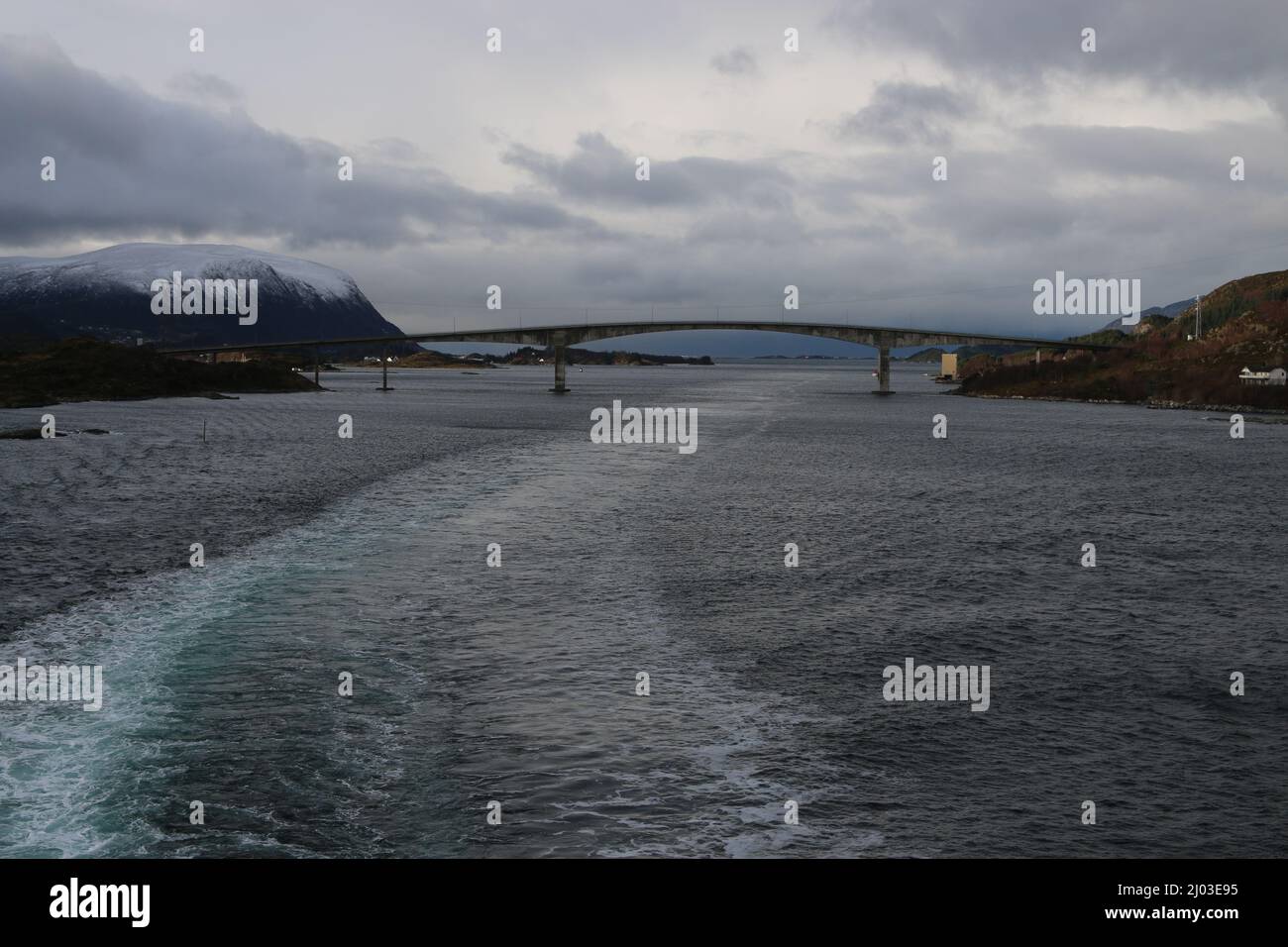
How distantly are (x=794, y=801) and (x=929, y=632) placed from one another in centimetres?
1028

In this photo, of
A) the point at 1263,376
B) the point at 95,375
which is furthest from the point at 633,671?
the point at 1263,376

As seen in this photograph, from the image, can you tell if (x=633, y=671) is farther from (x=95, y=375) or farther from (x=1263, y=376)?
A: (x=1263, y=376)

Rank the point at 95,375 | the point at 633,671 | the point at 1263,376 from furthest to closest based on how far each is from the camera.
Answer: the point at 95,375 < the point at 1263,376 < the point at 633,671

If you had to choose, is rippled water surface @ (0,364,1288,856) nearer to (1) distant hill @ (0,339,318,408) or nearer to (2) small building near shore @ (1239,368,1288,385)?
(1) distant hill @ (0,339,318,408)

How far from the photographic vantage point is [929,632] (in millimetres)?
Answer: 23250

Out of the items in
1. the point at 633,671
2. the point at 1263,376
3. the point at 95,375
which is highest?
the point at 95,375

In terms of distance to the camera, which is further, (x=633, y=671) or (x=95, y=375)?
(x=95, y=375)

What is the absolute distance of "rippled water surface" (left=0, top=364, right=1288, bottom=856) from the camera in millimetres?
13258

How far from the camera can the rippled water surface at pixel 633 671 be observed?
13.3 m

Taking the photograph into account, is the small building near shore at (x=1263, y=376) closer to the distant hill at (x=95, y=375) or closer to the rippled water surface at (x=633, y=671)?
the rippled water surface at (x=633, y=671)

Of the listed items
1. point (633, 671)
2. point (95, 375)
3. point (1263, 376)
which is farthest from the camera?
point (95, 375)

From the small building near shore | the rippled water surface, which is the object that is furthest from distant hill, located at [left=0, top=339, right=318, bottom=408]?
the small building near shore

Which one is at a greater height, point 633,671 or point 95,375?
point 95,375

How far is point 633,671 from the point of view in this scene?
20344 mm
